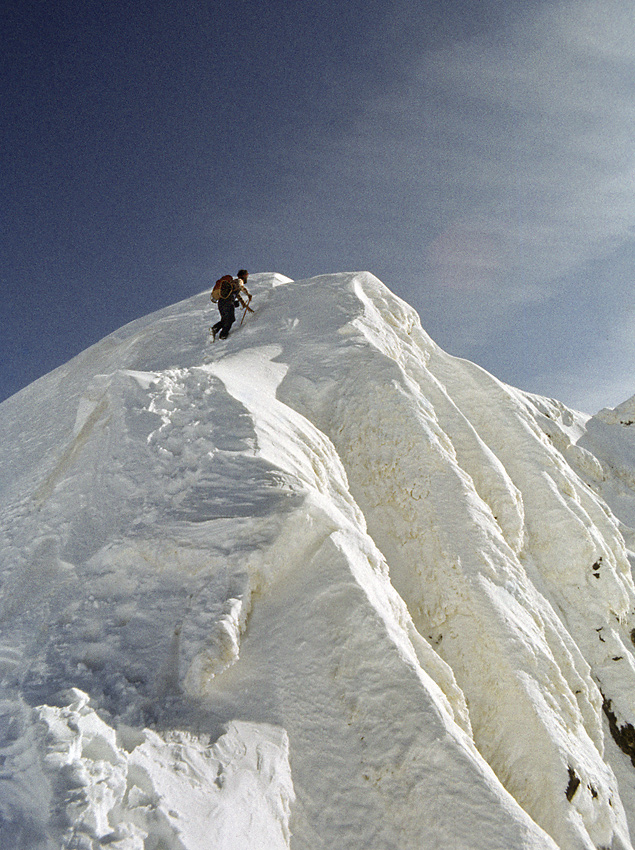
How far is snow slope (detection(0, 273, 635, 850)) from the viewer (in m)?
3.76

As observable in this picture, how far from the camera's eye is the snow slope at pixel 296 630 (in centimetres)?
376

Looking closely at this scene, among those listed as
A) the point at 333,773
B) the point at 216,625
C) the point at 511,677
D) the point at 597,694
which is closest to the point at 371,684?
the point at 333,773

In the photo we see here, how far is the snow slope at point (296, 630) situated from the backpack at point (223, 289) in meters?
2.27

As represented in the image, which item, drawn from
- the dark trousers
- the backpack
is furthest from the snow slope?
the backpack

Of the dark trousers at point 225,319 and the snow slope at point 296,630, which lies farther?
the dark trousers at point 225,319

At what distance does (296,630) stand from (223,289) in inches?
427

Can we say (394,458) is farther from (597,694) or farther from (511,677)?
(597,694)

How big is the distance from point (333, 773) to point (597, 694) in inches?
289

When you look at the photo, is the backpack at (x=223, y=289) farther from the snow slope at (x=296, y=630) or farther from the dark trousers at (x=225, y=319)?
the snow slope at (x=296, y=630)

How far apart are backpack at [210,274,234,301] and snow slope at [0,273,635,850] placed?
7.45ft

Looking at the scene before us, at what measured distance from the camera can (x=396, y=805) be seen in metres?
4.18

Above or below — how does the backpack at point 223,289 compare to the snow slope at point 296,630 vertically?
above

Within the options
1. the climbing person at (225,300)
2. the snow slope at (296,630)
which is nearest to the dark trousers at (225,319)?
the climbing person at (225,300)

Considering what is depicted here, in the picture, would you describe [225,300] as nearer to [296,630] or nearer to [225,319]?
[225,319]
